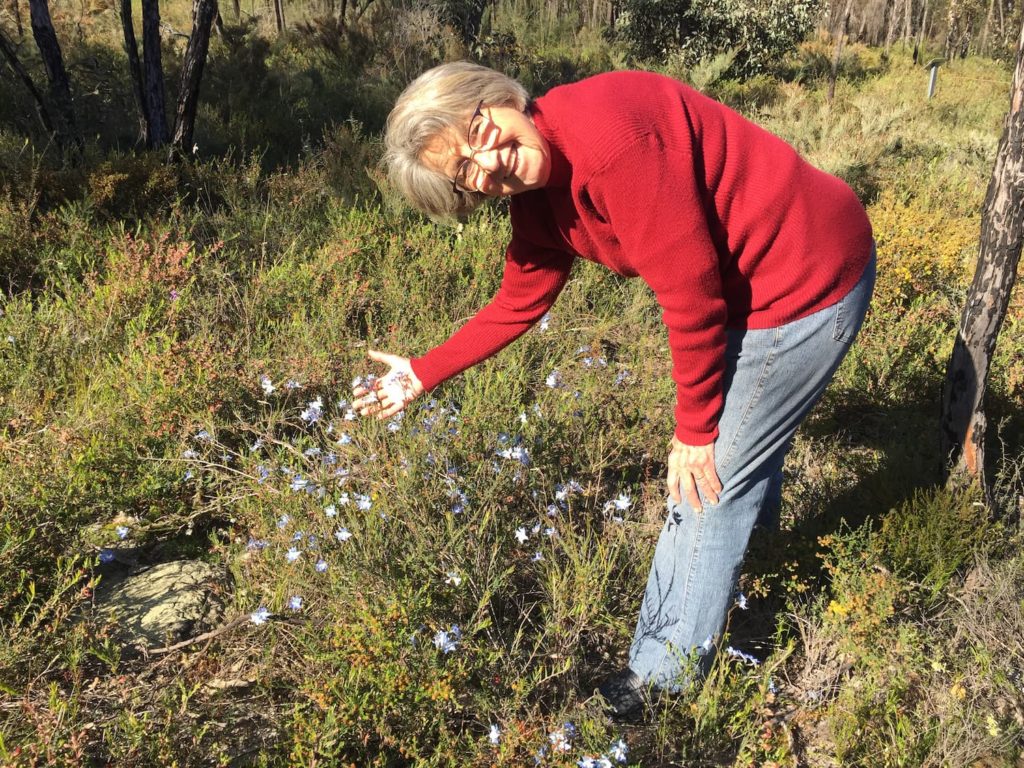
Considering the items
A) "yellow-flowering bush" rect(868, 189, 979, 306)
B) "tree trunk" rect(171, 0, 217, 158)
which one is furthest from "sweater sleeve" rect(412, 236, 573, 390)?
"tree trunk" rect(171, 0, 217, 158)

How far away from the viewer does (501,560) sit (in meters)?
2.22

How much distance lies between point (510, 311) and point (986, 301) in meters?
1.72

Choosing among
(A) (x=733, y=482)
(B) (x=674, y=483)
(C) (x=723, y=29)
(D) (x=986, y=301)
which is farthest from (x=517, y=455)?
(C) (x=723, y=29)

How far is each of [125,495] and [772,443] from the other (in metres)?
2.15

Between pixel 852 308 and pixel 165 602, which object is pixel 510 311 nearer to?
pixel 852 308

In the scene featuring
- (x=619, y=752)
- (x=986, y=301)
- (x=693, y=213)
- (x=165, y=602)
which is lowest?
(x=165, y=602)

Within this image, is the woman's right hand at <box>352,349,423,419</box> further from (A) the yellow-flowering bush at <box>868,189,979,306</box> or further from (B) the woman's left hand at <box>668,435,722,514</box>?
(A) the yellow-flowering bush at <box>868,189,979,306</box>

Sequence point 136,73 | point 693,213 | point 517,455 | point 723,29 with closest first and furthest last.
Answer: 1. point 693,213
2. point 517,455
3. point 136,73
4. point 723,29

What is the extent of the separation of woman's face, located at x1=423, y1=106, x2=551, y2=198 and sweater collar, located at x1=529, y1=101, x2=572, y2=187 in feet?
0.05

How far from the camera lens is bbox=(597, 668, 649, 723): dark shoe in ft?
6.88

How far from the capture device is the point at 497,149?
157cm

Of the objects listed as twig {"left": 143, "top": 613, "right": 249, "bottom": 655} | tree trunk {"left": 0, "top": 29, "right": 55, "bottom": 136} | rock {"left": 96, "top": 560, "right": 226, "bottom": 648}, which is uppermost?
tree trunk {"left": 0, "top": 29, "right": 55, "bottom": 136}

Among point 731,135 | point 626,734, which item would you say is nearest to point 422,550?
point 626,734

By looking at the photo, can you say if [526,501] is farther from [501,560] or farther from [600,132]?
[600,132]
